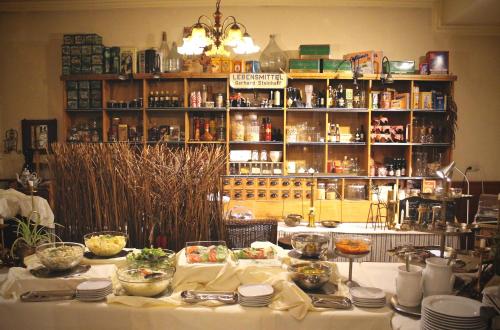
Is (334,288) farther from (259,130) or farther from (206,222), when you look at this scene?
(259,130)

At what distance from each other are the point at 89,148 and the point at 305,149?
3.46 m

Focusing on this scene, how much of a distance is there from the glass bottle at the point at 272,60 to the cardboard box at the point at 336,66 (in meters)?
0.55

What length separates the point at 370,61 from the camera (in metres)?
5.43

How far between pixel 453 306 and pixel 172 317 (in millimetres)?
1213

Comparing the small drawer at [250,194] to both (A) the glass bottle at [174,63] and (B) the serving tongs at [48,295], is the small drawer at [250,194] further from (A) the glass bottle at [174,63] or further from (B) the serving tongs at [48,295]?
(B) the serving tongs at [48,295]

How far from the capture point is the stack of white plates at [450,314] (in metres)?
1.54

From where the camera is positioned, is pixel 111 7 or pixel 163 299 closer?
pixel 163 299

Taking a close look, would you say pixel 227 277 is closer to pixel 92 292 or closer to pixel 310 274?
pixel 310 274

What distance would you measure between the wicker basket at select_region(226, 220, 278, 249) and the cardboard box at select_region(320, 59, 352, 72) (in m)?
2.50

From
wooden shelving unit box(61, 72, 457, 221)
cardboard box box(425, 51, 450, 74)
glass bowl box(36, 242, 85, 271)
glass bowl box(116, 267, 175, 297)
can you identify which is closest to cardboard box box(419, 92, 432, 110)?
wooden shelving unit box(61, 72, 457, 221)

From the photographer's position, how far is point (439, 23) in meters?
5.80

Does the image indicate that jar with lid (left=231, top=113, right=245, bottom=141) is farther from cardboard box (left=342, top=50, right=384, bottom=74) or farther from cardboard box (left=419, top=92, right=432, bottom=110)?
cardboard box (left=419, top=92, right=432, bottom=110)

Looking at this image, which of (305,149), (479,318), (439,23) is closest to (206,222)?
(479,318)

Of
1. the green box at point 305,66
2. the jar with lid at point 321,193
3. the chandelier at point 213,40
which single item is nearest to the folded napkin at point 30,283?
the chandelier at point 213,40
